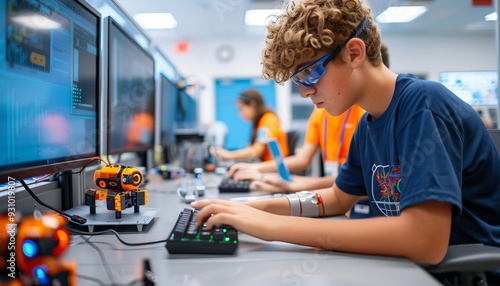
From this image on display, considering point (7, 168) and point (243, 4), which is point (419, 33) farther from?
point (7, 168)

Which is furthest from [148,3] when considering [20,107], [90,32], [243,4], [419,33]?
[419,33]

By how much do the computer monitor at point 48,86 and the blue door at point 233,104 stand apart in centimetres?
501

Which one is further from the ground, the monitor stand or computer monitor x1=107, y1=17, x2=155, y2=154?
computer monitor x1=107, y1=17, x2=155, y2=154

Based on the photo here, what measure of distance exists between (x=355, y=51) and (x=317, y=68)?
0.09m

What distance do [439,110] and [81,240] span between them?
751 mm

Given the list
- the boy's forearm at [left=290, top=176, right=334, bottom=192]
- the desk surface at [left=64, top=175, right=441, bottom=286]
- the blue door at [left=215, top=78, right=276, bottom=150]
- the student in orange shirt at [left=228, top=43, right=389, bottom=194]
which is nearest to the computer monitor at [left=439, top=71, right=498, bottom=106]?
the student in orange shirt at [left=228, top=43, right=389, bottom=194]

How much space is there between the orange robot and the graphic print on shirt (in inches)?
23.0

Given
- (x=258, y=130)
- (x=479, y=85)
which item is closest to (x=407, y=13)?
(x=258, y=130)

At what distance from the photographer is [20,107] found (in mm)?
551

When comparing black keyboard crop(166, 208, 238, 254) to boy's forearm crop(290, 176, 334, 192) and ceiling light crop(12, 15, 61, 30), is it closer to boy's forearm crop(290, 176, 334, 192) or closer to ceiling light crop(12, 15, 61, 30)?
ceiling light crop(12, 15, 61, 30)

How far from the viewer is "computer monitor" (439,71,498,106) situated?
159 centimetres

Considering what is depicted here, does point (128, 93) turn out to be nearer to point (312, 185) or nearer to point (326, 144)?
point (312, 185)

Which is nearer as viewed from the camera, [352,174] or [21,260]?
[21,260]

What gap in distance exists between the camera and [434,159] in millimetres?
571
